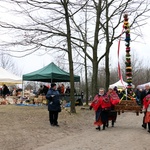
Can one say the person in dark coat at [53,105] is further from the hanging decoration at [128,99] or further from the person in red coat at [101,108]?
the hanging decoration at [128,99]

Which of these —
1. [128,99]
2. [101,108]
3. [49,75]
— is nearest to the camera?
[101,108]

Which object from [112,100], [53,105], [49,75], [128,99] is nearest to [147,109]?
[112,100]

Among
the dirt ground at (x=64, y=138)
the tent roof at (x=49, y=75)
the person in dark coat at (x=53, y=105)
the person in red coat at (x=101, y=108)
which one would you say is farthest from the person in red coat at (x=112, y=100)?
the tent roof at (x=49, y=75)

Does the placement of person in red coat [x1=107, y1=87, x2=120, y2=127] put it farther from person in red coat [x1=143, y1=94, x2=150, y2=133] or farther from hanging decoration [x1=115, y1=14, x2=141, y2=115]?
person in red coat [x1=143, y1=94, x2=150, y2=133]

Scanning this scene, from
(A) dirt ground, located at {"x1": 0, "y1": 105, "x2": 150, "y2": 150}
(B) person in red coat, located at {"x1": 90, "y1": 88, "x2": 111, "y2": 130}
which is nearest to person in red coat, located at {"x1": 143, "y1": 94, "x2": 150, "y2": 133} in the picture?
(A) dirt ground, located at {"x1": 0, "y1": 105, "x2": 150, "y2": 150}

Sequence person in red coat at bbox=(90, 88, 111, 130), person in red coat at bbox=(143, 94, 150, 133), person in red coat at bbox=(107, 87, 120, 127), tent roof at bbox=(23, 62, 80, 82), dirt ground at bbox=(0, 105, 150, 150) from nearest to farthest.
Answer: dirt ground at bbox=(0, 105, 150, 150) < person in red coat at bbox=(143, 94, 150, 133) < person in red coat at bbox=(90, 88, 111, 130) < person in red coat at bbox=(107, 87, 120, 127) < tent roof at bbox=(23, 62, 80, 82)

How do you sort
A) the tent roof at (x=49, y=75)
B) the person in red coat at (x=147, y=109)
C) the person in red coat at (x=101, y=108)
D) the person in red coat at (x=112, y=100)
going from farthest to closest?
the tent roof at (x=49, y=75) → the person in red coat at (x=112, y=100) → the person in red coat at (x=101, y=108) → the person in red coat at (x=147, y=109)

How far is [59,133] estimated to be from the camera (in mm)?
11633

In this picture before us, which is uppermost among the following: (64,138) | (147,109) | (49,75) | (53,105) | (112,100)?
(49,75)

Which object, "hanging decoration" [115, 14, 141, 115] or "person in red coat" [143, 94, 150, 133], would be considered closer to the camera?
"person in red coat" [143, 94, 150, 133]

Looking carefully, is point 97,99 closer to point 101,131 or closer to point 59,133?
point 101,131

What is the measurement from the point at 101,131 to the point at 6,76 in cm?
1689

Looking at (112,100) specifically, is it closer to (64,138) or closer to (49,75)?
(64,138)

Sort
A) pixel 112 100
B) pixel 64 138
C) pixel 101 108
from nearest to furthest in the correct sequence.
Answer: pixel 64 138
pixel 101 108
pixel 112 100
